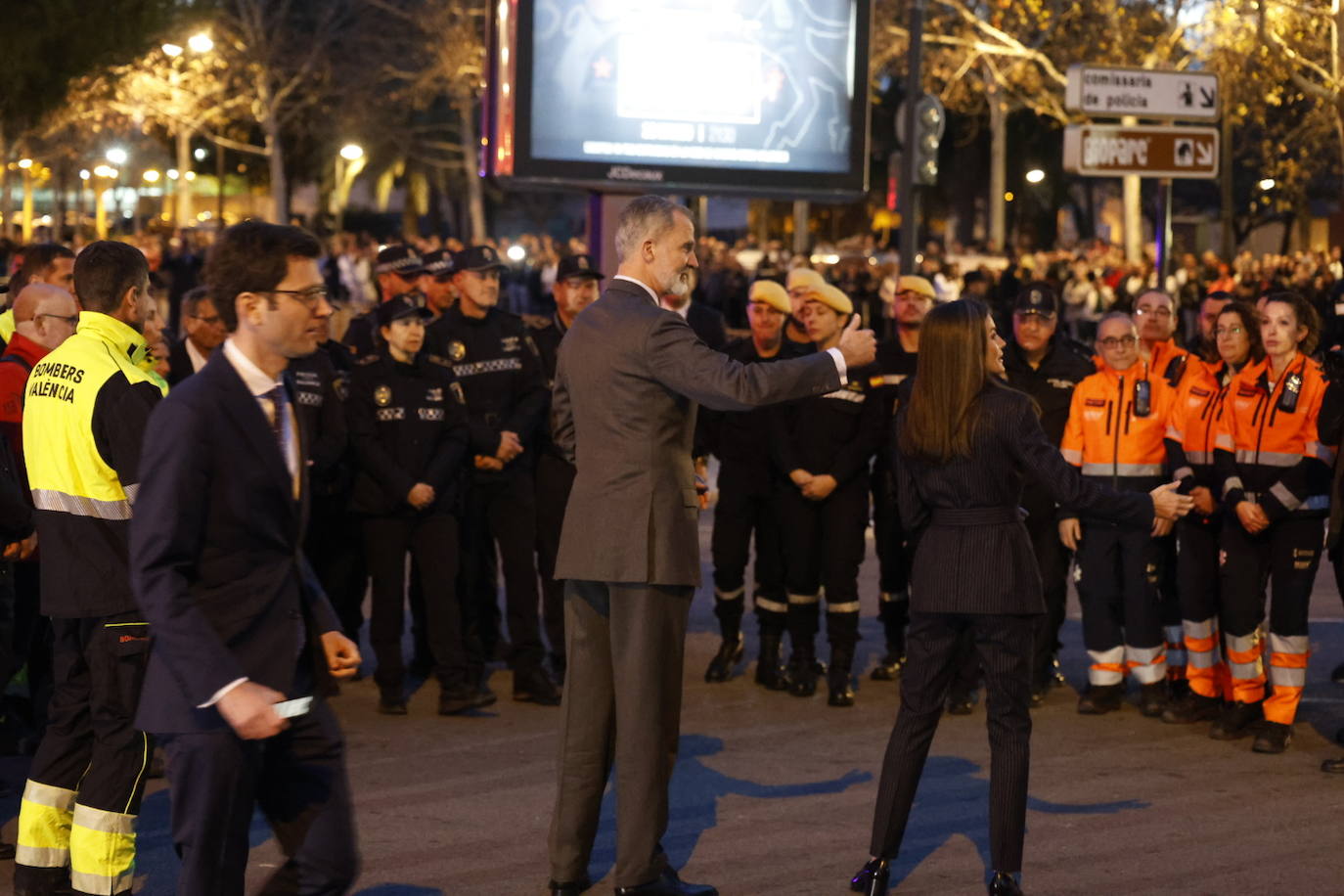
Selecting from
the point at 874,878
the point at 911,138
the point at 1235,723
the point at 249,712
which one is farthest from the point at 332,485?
the point at 911,138

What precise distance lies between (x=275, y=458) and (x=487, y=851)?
2.89m

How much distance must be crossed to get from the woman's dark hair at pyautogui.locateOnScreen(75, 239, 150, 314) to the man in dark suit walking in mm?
1465

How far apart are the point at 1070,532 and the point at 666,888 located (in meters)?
3.81

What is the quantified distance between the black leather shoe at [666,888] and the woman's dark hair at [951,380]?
5.30 ft

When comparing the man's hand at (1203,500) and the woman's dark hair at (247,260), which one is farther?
the man's hand at (1203,500)

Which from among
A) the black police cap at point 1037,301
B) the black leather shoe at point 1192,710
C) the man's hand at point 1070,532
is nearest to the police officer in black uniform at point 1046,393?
the black police cap at point 1037,301

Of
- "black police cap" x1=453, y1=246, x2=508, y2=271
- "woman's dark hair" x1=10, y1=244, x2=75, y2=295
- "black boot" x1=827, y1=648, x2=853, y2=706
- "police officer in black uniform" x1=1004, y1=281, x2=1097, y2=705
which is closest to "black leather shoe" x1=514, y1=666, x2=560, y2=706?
"black boot" x1=827, y1=648, x2=853, y2=706

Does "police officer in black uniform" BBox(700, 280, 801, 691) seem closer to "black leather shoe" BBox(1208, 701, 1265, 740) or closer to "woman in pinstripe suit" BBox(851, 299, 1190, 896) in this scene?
"black leather shoe" BBox(1208, 701, 1265, 740)

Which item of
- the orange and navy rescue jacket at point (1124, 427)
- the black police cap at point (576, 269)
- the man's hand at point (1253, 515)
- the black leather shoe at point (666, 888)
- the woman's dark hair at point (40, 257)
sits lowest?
the black leather shoe at point (666, 888)

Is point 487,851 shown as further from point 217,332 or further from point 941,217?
point 941,217

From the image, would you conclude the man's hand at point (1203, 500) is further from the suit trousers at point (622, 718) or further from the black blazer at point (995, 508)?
the suit trousers at point (622, 718)

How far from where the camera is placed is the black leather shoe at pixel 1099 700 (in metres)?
9.25

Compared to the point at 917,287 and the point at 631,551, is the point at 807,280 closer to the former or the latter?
the point at 917,287

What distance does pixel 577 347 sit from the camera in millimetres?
6066
